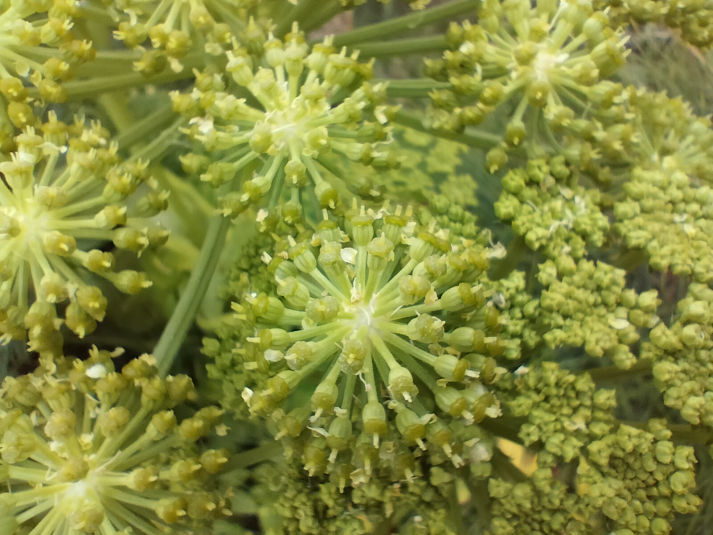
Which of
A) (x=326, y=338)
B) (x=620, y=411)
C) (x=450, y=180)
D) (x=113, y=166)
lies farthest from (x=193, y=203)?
(x=620, y=411)

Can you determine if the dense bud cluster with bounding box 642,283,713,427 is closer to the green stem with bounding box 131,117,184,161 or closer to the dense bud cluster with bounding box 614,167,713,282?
the dense bud cluster with bounding box 614,167,713,282

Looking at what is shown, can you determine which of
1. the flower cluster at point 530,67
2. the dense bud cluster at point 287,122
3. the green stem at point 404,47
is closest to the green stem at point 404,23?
the green stem at point 404,47

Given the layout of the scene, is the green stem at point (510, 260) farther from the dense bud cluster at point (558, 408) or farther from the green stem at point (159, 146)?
the green stem at point (159, 146)

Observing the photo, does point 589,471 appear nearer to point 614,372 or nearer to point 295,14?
point 614,372

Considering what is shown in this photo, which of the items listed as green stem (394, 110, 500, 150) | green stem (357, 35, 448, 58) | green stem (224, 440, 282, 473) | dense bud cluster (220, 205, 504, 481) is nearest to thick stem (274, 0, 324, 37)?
green stem (357, 35, 448, 58)

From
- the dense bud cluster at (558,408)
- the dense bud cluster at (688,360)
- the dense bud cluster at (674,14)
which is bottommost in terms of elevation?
the dense bud cluster at (558,408)

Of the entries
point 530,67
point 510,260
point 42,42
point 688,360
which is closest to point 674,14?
point 530,67

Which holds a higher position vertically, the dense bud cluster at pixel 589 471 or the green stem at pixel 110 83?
the green stem at pixel 110 83

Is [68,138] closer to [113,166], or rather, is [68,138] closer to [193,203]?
[113,166]
